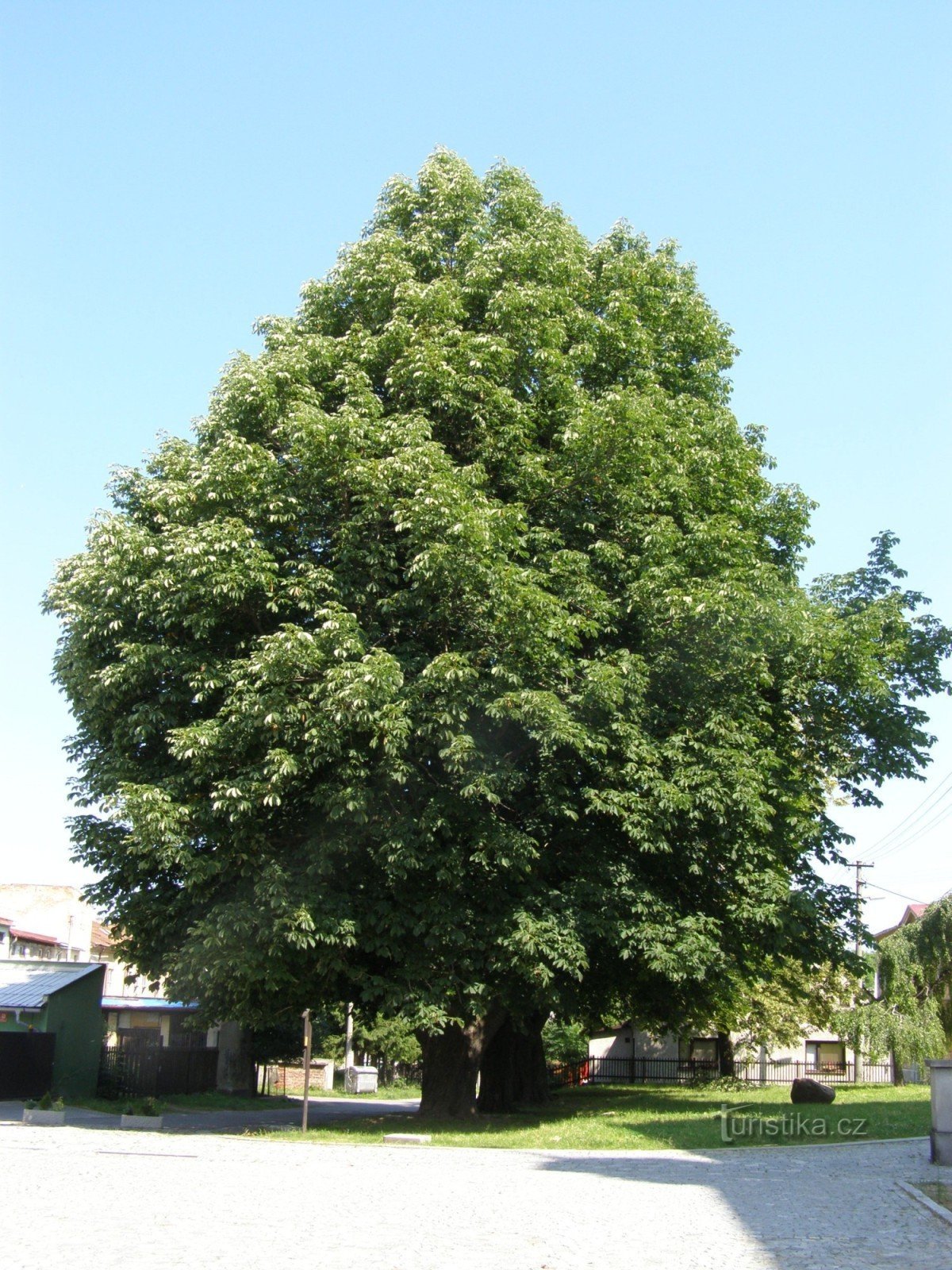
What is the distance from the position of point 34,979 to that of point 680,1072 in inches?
930

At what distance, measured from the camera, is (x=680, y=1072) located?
138ft

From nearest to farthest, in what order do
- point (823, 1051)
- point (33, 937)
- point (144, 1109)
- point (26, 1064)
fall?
point (144, 1109), point (26, 1064), point (33, 937), point (823, 1051)

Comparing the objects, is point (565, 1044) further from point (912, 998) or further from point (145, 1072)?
point (145, 1072)

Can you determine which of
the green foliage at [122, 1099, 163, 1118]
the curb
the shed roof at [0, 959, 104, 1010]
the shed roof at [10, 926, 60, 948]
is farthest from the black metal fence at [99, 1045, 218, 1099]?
the curb

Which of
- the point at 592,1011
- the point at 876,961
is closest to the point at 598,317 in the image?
the point at 592,1011

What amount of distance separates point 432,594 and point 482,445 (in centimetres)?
307

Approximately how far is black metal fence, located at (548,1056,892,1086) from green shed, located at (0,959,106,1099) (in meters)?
17.4

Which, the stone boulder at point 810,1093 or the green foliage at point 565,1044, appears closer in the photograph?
the stone boulder at point 810,1093

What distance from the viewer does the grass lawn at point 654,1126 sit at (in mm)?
17297

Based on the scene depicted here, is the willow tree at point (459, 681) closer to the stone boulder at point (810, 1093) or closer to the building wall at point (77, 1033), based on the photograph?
the stone boulder at point (810, 1093)

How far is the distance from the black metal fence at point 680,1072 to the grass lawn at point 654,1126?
14.3 m

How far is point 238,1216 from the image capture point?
32.4 ft

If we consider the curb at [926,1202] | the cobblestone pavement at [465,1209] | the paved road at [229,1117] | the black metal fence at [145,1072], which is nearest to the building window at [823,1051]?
the paved road at [229,1117]

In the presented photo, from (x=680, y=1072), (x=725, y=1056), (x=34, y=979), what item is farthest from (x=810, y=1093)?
(x=680, y=1072)
